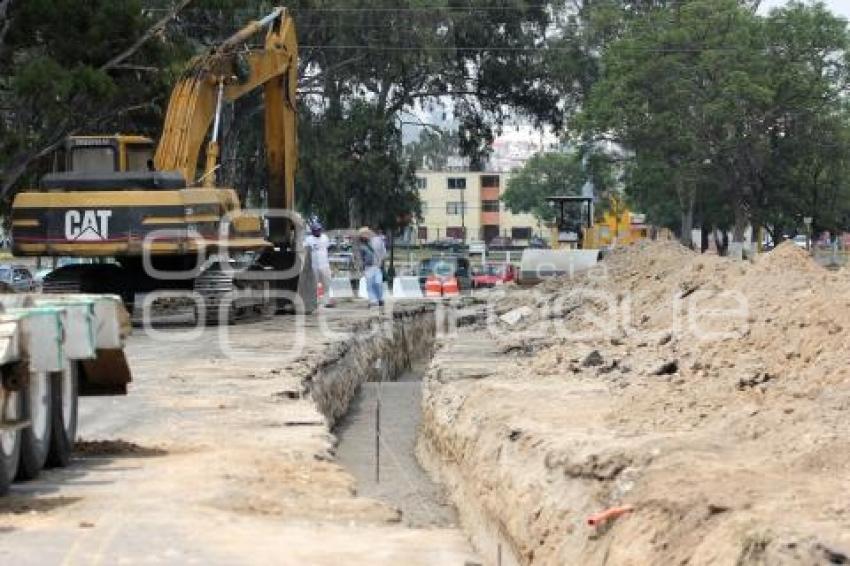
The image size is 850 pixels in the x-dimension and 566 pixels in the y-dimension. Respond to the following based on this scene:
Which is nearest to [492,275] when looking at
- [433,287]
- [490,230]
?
[433,287]

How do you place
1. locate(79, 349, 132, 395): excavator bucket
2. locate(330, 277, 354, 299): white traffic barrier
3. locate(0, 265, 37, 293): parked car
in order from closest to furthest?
1. locate(79, 349, 132, 395): excavator bucket
2. locate(0, 265, 37, 293): parked car
3. locate(330, 277, 354, 299): white traffic barrier

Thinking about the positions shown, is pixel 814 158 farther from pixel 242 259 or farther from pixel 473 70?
pixel 242 259

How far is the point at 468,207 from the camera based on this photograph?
15000 cm

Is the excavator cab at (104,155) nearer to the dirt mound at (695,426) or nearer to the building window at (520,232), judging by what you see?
the dirt mound at (695,426)

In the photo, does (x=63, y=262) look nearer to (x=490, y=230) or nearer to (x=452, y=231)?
(x=452, y=231)

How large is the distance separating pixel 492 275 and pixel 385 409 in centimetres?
3596

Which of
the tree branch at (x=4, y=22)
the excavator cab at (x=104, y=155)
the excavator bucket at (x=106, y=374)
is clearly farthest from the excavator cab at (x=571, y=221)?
the excavator bucket at (x=106, y=374)

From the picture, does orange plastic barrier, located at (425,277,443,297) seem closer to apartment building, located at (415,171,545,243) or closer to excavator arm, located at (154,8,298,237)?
excavator arm, located at (154,8,298,237)

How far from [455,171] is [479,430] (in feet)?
453

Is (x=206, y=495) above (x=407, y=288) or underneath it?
above

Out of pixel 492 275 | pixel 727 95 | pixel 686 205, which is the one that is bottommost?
pixel 492 275

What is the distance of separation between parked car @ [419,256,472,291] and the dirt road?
33.8m

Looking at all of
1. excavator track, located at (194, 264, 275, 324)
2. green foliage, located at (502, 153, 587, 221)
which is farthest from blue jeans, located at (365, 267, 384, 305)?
green foliage, located at (502, 153, 587, 221)

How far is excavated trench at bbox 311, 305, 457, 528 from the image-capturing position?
13.1 meters
